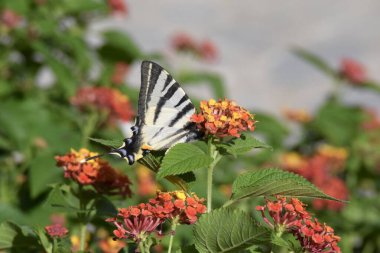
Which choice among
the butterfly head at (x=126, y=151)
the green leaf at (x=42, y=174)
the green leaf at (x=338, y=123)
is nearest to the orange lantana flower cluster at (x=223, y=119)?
the butterfly head at (x=126, y=151)

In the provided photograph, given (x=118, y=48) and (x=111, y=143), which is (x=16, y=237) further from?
(x=118, y=48)

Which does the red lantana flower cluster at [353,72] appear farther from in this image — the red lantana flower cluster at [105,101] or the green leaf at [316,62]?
the red lantana flower cluster at [105,101]

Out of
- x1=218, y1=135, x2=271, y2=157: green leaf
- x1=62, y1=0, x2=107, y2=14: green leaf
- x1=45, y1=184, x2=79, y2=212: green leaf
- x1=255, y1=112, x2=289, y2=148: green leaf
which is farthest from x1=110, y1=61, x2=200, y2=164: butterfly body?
x1=255, y1=112, x2=289, y2=148: green leaf

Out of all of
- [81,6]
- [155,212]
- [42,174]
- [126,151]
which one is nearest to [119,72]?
[81,6]

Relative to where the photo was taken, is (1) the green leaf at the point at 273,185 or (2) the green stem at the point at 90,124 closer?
(1) the green leaf at the point at 273,185

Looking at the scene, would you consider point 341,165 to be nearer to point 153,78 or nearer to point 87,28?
point 87,28

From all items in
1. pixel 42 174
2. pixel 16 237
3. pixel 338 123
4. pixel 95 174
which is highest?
pixel 338 123
